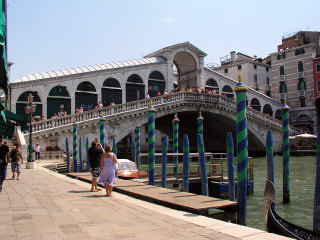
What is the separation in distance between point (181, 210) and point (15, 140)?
1374 centimetres

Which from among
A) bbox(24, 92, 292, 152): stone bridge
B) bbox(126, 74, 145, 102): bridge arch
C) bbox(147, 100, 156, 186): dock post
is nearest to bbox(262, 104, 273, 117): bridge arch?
bbox(24, 92, 292, 152): stone bridge

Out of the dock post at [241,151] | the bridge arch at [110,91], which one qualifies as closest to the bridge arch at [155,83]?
the bridge arch at [110,91]

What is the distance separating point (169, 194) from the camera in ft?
20.9

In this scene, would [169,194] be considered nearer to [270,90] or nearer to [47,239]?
[47,239]

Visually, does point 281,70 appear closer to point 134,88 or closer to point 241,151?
point 134,88

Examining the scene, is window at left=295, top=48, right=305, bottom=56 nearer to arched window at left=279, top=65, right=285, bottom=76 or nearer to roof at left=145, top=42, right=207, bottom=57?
arched window at left=279, top=65, right=285, bottom=76

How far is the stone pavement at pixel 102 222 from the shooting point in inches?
140

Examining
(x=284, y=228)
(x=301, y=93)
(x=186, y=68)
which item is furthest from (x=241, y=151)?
(x=301, y=93)

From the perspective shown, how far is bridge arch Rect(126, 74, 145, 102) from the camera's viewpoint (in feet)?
81.3

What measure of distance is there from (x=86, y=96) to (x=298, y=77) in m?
21.2

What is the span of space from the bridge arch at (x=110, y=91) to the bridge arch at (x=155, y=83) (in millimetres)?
2823

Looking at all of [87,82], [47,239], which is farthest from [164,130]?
[47,239]

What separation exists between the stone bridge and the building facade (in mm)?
6531

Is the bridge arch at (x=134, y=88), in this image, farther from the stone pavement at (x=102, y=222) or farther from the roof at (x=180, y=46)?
the stone pavement at (x=102, y=222)
